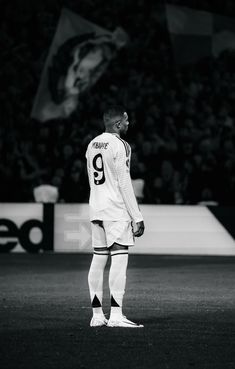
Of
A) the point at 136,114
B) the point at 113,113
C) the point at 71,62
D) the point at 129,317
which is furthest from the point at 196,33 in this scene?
the point at 113,113

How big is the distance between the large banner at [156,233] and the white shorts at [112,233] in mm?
11152

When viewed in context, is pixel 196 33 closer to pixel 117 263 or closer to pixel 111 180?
pixel 111 180

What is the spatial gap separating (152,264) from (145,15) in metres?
10.8

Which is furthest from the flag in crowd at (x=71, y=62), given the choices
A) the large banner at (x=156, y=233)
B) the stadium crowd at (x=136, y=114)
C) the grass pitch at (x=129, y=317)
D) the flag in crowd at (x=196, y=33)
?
the grass pitch at (x=129, y=317)

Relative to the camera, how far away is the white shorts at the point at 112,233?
975cm

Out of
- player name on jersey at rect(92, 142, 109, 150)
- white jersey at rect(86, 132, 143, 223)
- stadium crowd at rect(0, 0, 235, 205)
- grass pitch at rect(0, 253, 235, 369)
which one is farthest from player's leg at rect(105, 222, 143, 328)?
stadium crowd at rect(0, 0, 235, 205)

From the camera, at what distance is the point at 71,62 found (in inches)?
987

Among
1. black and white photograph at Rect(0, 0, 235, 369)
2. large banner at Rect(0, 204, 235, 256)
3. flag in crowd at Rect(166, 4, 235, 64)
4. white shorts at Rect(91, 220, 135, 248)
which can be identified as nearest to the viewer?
black and white photograph at Rect(0, 0, 235, 369)

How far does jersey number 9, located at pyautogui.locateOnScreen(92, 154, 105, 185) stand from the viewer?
984 cm

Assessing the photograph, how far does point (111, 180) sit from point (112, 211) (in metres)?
0.28

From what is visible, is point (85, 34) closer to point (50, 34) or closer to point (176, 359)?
point (50, 34)

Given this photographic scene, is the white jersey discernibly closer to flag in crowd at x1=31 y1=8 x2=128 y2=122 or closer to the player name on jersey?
the player name on jersey

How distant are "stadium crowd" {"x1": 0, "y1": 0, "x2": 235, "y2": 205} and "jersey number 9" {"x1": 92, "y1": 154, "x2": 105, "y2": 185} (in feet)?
34.0

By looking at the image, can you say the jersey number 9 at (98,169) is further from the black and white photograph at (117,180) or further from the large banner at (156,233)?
the large banner at (156,233)
